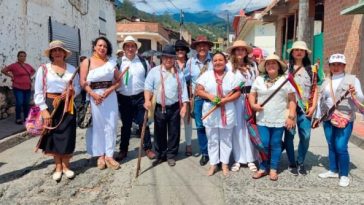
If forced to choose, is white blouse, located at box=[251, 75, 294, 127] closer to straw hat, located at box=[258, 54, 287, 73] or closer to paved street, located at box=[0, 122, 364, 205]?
straw hat, located at box=[258, 54, 287, 73]

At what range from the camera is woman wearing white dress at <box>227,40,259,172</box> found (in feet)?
18.2

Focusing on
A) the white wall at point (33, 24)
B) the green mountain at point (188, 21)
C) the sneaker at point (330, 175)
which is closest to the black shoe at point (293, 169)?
the sneaker at point (330, 175)

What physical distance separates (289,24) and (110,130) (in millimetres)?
14410

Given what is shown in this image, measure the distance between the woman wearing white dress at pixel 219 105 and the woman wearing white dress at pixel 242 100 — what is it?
0.52 ft

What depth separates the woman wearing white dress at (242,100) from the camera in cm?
554

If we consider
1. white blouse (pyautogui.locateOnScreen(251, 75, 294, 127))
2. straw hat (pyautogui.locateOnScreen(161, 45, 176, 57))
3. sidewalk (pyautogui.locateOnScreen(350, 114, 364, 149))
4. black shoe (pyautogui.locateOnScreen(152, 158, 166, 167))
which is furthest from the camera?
sidewalk (pyautogui.locateOnScreen(350, 114, 364, 149))

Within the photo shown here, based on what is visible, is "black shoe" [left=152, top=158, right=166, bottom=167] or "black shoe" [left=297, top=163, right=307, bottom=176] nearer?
"black shoe" [left=297, top=163, right=307, bottom=176]

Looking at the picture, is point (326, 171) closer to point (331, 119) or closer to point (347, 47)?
point (331, 119)

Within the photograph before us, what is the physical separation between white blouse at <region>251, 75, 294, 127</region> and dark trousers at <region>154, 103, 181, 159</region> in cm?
136

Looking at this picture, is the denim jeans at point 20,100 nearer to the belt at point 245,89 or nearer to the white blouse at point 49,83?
the white blouse at point 49,83

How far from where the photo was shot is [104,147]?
233 inches

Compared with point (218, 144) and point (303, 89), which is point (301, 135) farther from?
point (218, 144)

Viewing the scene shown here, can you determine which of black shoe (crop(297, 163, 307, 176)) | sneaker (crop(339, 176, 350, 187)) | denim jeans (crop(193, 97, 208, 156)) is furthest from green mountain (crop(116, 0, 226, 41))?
sneaker (crop(339, 176, 350, 187))

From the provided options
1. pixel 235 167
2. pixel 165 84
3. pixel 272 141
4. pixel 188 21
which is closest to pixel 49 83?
pixel 165 84
